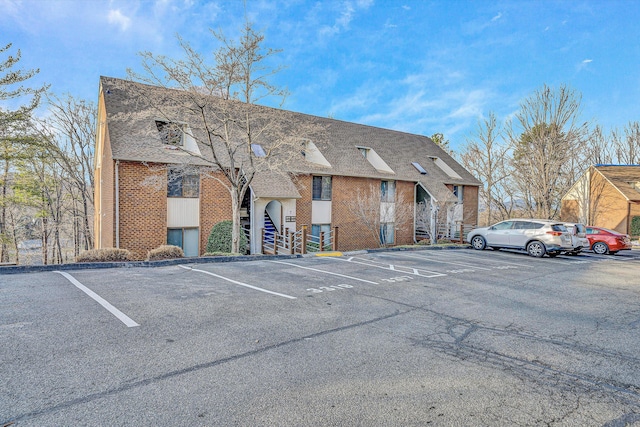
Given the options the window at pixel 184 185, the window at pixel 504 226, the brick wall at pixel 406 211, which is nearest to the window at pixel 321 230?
the brick wall at pixel 406 211

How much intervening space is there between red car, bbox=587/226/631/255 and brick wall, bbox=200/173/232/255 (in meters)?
19.5

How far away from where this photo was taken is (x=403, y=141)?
87.4ft

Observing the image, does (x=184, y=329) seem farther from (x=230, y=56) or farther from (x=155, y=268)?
(x=230, y=56)

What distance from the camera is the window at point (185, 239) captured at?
49.5ft

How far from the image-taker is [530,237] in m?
14.4

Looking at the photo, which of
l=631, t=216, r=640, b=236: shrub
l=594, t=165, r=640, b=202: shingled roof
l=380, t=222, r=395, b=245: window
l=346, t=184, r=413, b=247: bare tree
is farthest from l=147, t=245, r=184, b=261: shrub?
l=631, t=216, r=640, b=236: shrub

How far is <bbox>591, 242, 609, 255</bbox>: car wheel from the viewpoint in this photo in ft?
58.9

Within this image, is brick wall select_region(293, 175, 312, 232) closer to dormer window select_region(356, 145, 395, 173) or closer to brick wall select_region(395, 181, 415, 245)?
dormer window select_region(356, 145, 395, 173)

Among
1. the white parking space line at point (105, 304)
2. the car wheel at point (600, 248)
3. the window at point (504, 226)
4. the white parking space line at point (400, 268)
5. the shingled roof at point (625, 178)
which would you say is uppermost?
the shingled roof at point (625, 178)

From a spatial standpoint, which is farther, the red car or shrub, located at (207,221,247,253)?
the red car

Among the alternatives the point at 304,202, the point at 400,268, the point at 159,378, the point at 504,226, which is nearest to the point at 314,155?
the point at 304,202

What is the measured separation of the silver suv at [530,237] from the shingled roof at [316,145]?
20.8 ft

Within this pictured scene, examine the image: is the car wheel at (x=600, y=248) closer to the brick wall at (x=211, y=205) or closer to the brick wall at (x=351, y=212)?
the brick wall at (x=351, y=212)

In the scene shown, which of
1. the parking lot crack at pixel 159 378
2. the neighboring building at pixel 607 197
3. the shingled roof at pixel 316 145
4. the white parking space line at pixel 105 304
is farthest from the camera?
the neighboring building at pixel 607 197
